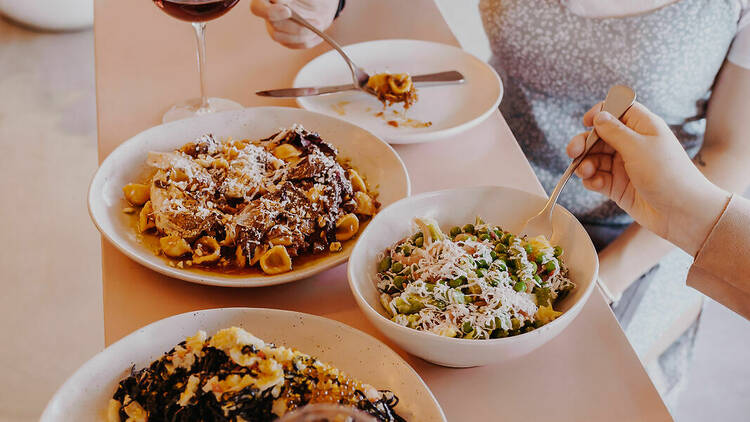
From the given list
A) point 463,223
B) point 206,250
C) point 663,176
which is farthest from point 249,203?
point 663,176

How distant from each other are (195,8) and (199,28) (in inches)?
3.9

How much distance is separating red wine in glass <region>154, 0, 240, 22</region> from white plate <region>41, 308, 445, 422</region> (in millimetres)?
626

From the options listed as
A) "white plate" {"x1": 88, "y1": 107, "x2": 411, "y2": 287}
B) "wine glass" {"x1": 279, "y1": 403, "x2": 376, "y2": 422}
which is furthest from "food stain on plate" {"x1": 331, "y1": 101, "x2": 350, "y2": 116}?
"wine glass" {"x1": 279, "y1": 403, "x2": 376, "y2": 422}

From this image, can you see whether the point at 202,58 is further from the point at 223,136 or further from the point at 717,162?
the point at 717,162

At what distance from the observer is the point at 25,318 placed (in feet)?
8.04

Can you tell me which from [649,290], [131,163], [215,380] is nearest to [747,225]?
[649,290]

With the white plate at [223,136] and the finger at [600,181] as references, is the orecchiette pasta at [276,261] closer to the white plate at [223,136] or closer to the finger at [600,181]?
the white plate at [223,136]

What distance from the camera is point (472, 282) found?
0.94m

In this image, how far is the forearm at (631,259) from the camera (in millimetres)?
1661

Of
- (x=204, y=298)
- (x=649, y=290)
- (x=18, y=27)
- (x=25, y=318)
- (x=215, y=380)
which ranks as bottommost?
(x=25, y=318)

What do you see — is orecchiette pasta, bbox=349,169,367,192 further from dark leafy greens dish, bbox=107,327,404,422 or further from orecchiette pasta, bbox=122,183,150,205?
dark leafy greens dish, bbox=107,327,404,422

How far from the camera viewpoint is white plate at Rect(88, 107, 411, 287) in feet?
3.38

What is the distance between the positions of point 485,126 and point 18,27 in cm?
346

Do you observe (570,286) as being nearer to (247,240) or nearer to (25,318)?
(247,240)
